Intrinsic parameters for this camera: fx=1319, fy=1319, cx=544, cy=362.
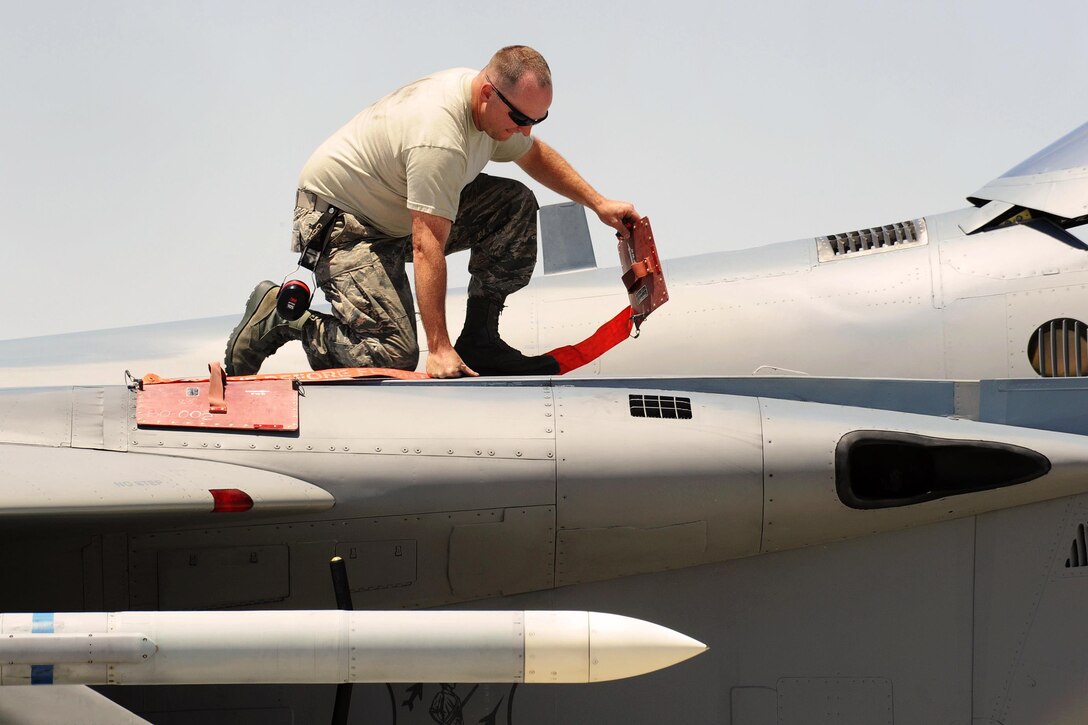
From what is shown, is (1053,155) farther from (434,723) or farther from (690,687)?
(434,723)

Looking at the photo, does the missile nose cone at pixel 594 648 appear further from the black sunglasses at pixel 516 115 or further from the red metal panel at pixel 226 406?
the black sunglasses at pixel 516 115

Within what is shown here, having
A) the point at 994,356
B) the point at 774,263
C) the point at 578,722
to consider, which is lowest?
the point at 578,722

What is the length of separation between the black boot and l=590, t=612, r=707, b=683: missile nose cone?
2.21m

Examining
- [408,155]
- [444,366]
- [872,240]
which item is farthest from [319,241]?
[872,240]

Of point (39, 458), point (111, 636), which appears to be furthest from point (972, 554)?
point (39, 458)

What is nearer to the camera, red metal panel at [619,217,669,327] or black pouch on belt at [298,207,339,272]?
black pouch on belt at [298,207,339,272]

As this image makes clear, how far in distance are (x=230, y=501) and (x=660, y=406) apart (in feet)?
6.28

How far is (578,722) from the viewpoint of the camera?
5.88 m

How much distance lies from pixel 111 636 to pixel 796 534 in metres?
2.89

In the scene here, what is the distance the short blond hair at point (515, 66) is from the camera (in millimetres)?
5840

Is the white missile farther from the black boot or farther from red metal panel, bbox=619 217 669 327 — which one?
red metal panel, bbox=619 217 669 327

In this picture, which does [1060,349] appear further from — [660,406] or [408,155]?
[408,155]

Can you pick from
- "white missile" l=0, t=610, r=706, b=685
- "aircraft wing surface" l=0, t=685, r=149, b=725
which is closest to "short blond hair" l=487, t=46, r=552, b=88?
"white missile" l=0, t=610, r=706, b=685

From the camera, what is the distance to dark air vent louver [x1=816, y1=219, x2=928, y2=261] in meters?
6.95
